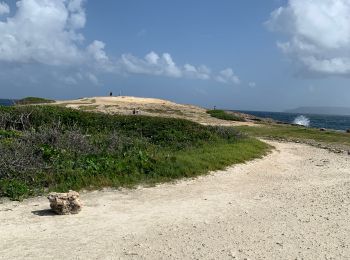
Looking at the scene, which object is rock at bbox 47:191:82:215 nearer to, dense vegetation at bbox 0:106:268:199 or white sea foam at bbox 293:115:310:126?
dense vegetation at bbox 0:106:268:199

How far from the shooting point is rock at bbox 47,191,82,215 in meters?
9.25

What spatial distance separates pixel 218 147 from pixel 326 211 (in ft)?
26.6

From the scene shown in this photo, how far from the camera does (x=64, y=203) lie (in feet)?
30.3

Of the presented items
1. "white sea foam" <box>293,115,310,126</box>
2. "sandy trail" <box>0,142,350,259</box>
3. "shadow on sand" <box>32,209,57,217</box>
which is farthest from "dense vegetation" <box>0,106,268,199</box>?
"white sea foam" <box>293,115,310,126</box>

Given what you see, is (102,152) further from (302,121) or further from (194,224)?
(302,121)

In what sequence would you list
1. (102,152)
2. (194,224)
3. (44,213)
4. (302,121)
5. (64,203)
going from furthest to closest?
1. (302,121)
2. (102,152)
3. (44,213)
4. (64,203)
5. (194,224)

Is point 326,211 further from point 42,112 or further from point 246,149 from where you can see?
point 42,112

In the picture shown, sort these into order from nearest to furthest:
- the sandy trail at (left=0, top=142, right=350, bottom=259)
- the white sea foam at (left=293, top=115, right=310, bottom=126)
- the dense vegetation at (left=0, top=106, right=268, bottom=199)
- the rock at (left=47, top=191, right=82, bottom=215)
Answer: the sandy trail at (left=0, top=142, right=350, bottom=259)
the rock at (left=47, top=191, right=82, bottom=215)
the dense vegetation at (left=0, top=106, right=268, bottom=199)
the white sea foam at (left=293, top=115, right=310, bottom=126)

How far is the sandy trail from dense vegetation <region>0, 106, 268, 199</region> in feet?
2.54

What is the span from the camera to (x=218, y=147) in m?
18.0

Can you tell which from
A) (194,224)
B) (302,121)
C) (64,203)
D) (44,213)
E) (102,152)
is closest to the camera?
(194,224)

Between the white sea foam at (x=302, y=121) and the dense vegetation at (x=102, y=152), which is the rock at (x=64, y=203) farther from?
the white sea foam at (x=302, y=121)

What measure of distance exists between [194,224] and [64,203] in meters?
2.57

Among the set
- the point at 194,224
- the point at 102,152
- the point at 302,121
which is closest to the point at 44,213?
the point at 194,224
